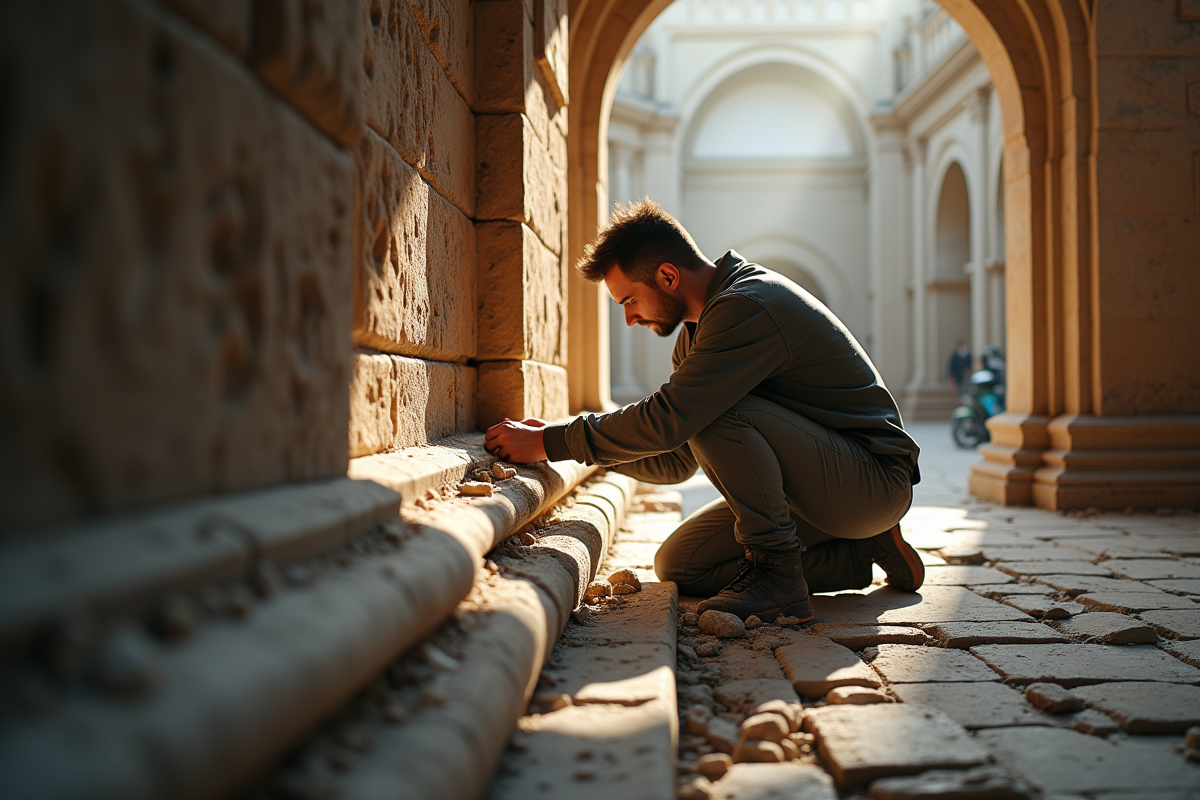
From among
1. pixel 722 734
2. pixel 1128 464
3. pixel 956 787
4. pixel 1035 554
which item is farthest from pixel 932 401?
pixel 956 787

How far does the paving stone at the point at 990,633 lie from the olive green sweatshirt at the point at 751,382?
19.6 inches

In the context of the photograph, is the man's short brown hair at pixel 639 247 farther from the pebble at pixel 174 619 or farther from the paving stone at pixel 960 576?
the pebble at pixel 174 619

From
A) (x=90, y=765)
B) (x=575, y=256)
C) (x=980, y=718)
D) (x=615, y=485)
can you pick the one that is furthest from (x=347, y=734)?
(x=575, y=256)

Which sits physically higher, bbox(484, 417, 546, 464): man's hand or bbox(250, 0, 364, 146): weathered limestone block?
bbox(250, 0, 364, 146): weathered limestone block

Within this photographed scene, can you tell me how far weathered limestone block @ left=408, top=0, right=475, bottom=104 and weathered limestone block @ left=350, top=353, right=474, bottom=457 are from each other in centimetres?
95

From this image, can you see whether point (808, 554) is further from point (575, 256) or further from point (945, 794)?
point (575, 256)

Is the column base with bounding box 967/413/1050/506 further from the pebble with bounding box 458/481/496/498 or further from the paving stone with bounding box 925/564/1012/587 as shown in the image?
the pebble with bounding box 458/481/496/498

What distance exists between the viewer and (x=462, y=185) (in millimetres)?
3113

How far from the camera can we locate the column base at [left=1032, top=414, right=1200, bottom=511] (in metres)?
5.03

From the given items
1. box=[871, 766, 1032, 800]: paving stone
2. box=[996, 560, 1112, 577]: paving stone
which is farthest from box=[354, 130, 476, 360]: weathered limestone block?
box=[996, 560, 1112, 577]: paving stone

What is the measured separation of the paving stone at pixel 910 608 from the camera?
2.58m

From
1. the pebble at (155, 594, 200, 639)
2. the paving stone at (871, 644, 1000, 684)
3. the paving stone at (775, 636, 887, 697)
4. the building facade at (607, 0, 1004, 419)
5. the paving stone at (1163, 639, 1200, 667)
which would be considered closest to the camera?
the pebble at (155, 594, 200, 639)

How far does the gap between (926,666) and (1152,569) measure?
69.7 inches

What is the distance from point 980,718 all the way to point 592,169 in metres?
4.67
